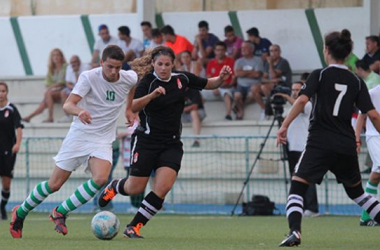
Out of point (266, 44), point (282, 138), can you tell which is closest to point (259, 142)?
point (266, 44)

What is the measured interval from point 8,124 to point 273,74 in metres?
6.13

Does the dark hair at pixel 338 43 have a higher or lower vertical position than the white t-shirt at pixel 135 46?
higher

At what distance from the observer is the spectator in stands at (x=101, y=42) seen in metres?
22.3

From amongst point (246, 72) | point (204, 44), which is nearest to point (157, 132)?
point (246, 72)

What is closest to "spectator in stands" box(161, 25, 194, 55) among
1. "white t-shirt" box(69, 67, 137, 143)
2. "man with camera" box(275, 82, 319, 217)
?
"man with camera" box(275, 82, 319, 217)

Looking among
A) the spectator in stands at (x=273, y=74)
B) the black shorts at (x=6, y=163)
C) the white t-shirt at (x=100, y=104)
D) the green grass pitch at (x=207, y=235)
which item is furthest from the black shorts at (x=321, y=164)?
the spectator in stands at (x=273, y=74)

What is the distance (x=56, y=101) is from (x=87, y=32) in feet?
8.64

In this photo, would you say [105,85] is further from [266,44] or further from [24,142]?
[266,44]

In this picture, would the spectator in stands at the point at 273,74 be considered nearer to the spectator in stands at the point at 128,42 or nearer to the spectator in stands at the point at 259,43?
the spectator in stands at the point at 259,43

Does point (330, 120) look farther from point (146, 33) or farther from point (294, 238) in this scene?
point (146, 33)

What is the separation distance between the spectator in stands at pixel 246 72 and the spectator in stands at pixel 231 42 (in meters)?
0.49

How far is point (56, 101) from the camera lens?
22.6 m

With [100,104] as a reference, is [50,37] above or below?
above

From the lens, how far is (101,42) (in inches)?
893
